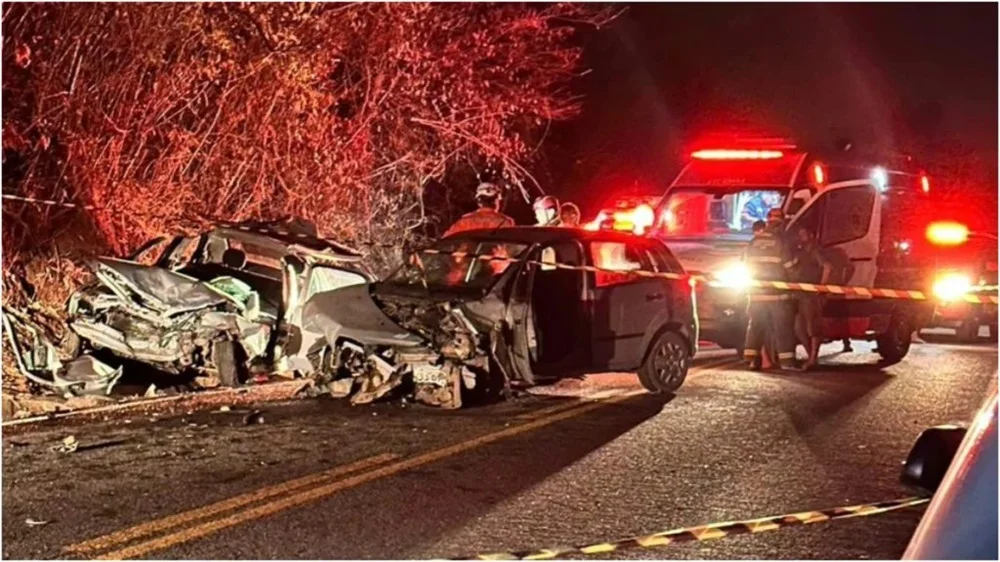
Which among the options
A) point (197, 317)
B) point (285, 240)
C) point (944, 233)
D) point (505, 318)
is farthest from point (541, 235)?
point (944, 233)

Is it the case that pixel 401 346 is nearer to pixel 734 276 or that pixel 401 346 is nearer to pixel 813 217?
pixel 734 276

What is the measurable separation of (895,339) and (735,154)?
2.75m

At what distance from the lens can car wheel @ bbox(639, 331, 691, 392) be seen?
1075 cm

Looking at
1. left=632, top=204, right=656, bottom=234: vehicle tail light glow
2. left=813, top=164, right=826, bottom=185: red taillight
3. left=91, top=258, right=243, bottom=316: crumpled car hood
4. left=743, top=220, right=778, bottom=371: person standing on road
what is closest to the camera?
left=91, top=258, right=243, bottom=316: crumpled car hood

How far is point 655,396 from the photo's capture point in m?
10.7

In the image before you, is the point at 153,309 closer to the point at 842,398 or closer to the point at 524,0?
the point at 842,398

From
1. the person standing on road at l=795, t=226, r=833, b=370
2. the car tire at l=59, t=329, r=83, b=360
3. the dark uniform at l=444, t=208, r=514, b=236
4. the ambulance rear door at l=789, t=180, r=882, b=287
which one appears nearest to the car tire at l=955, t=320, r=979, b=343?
the ambulance rear door at l=789, t=180, r=882, b=287

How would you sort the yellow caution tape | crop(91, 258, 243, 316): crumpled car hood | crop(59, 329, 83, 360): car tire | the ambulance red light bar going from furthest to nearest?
the ambulance red light bar < crop(59, 329, 83, 360): car tire < crop(91, 258, 243, 316): crumpled car hood < the yellow caution tape

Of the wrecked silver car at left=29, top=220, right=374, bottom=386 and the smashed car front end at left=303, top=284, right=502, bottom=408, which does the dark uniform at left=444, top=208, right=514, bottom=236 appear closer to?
the wrecked silver car at left=29, top=220, right=374, bottom=386

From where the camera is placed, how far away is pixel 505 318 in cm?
945

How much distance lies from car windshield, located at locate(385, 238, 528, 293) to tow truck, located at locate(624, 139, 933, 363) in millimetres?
3196

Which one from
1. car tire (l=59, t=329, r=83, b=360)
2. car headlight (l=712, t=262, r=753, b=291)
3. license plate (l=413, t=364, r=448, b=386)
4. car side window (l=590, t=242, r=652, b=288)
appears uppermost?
car side window (l=590, t=242, r=652, b=288)

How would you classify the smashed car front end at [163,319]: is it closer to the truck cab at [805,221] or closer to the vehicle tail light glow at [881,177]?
the truck cab at [805,221]

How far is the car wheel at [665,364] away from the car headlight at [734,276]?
120cm
